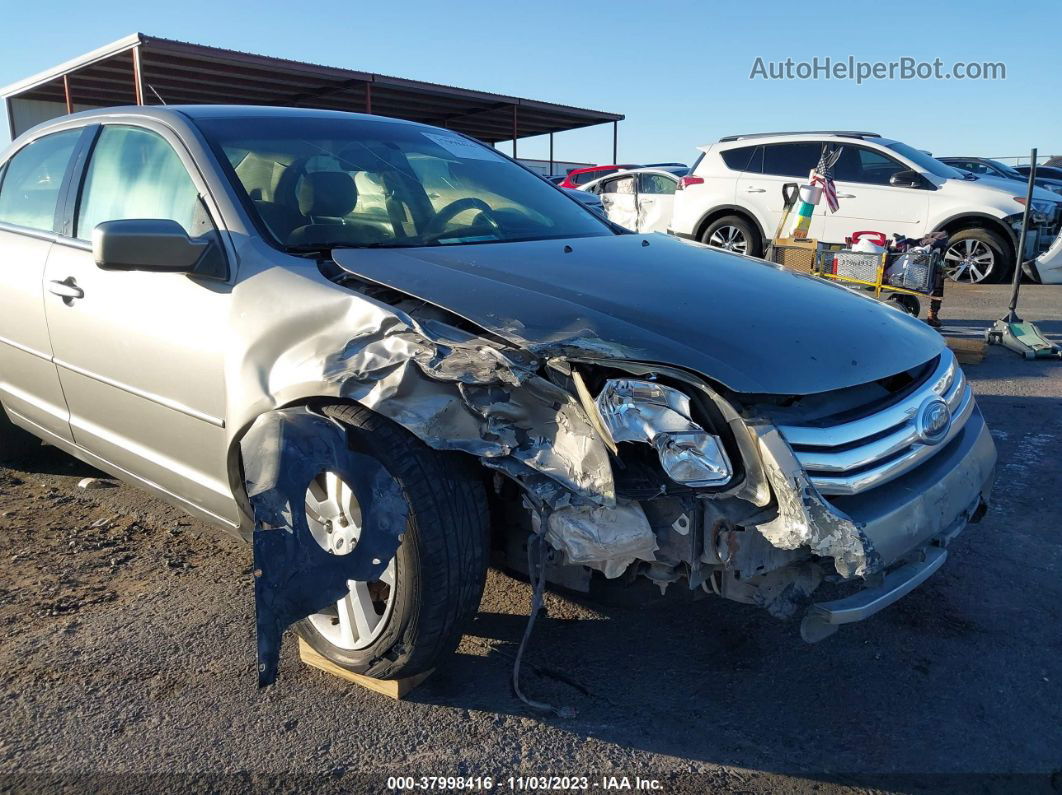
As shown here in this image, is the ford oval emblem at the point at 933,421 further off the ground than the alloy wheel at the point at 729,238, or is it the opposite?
the alloy wheel at the point at 729,238

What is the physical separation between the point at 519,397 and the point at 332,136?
1719 mm

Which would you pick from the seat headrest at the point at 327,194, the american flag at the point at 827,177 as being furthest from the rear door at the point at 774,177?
the seat headrest at the point at 327,194

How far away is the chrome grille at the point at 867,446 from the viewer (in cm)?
205

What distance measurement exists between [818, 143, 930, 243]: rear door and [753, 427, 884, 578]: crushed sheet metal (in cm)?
927

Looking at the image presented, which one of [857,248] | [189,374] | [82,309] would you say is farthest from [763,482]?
[857,248]

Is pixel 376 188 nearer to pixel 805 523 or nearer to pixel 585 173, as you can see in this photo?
pixel 805 523

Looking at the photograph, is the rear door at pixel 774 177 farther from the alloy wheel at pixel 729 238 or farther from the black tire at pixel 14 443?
the black tire at pixel 14 443

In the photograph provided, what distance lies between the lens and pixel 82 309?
Result: 3.03 meters

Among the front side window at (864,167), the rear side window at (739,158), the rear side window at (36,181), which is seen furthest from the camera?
the rear side window at (739,158)

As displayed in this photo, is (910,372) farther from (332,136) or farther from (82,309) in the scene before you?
(82,309)

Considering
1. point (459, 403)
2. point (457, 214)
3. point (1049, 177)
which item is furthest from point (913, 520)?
point (1049, 177)

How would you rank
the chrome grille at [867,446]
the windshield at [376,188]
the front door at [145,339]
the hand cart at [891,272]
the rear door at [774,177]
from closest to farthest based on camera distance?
1. the chrome grille at [867,446]
2. the front door at [145,339]
3. the windshield at [376,188]
4. the hand cart at [891,272]
5. the rear door at [774,177]

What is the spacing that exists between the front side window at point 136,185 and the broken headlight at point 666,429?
5.01 feet

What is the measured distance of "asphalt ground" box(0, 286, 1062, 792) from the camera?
2.11m
